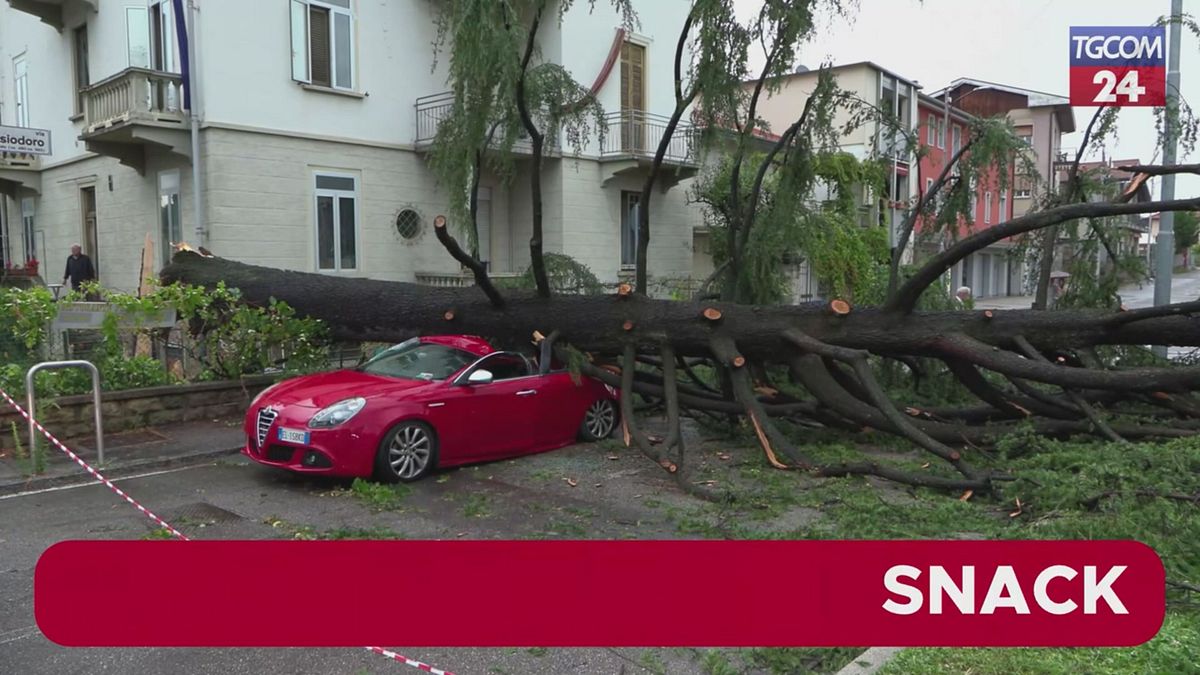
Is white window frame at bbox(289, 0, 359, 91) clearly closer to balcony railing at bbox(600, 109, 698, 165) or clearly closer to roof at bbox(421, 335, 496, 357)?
balcony railing at bbox(600, 109, 698, 165)

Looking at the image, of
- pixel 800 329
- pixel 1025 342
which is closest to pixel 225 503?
pixel 800 329

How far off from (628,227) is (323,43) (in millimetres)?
9084

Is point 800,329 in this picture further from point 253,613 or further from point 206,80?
point 206,80

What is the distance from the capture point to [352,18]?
18250 mm

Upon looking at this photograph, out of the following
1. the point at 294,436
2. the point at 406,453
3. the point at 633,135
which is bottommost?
the point at 406,453

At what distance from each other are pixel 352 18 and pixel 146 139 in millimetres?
4881

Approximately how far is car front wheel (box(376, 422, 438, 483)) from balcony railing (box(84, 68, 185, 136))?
1128 cm

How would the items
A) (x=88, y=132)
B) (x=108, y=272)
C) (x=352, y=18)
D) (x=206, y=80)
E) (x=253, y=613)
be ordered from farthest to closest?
(x=108, y=272), (x=352, y=18), (x=88, y=132), (x=206, y=80), (x=253, y=613)

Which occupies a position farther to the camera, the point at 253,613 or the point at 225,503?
the point at 225,503

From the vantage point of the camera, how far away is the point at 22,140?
12.8m

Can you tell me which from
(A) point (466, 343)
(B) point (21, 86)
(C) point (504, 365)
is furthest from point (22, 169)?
(C) point (504, 365)

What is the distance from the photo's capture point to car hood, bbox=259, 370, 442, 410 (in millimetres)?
7750

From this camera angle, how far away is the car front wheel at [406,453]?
767 cm

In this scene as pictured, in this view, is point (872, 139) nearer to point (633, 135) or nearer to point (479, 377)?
point (479, 377)
